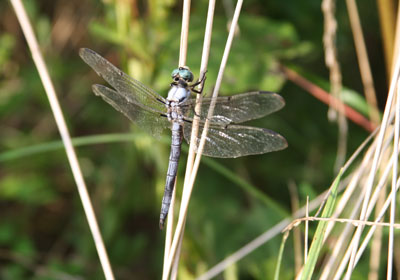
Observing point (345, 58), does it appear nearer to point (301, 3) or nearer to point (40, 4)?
point (301, 3)

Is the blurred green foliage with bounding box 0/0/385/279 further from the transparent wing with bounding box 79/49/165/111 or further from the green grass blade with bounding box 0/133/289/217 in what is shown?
the transparent wing with bounding box 79/49/165/111

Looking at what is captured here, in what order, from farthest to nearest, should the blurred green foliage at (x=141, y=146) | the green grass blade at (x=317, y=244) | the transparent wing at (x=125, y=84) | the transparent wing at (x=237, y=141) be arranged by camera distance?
the blurred green foliage at (x=141, y=146) → the transparent wing at (x=125, y=84) → the transparent wing at (x=237, y=141) → the green grass blade at (x=317, y=244)

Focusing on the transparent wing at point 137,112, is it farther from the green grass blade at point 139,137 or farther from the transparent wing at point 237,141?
the transparent wing at point 237,141

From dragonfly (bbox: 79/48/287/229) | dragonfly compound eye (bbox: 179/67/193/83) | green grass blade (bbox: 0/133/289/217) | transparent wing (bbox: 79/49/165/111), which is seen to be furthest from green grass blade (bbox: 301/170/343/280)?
transparent wing (bbox: 79/49/165/111)

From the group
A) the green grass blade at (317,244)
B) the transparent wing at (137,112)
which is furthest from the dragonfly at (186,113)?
the green grass blade at (317,244)

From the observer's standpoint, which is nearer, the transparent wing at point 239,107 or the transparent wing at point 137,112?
the transparent wing at point 239,107

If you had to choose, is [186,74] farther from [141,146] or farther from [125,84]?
[141,146]
